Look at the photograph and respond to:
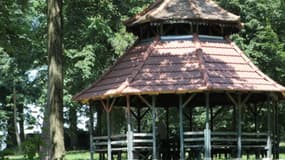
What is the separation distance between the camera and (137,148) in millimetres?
18906

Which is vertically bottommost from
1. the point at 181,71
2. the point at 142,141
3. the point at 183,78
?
the point at 142,141

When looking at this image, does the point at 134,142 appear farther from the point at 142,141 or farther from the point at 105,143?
the point at 105,143

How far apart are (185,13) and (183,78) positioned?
2801 millimetres

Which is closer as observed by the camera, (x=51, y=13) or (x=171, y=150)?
(x=51, y=13)

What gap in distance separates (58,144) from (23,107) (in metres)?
42.1

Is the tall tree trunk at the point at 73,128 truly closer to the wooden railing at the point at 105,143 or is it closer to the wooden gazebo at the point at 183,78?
the wooden railing at the point at 105,143

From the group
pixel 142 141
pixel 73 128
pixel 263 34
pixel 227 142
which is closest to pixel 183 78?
pixel 142 141

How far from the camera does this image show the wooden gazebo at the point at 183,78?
18.4 m

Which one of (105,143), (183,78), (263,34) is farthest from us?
(263,34)

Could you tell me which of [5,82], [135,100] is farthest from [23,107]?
[135,100]

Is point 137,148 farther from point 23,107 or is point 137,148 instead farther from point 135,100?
point 23,107

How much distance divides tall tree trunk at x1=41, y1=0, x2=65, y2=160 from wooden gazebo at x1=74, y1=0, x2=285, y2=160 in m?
5.72

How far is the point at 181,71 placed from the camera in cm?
1905

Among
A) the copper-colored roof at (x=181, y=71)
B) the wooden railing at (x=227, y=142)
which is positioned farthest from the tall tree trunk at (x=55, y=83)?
the wooden railing at (x=227, y=142)
